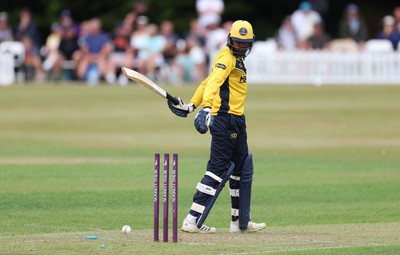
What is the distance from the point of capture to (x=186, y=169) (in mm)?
18703

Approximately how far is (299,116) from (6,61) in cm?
1106

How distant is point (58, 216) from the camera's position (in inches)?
515

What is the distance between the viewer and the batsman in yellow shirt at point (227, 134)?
11.8 metres

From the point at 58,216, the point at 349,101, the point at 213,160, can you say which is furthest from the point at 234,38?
the point at 349,101

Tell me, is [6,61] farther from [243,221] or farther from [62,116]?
[243,221]

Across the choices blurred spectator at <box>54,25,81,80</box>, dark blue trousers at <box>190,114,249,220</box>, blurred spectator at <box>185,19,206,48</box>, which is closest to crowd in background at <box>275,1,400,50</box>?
blurred spectator at <box>185,19,206,48</box>

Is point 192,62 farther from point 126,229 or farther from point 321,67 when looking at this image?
point 126,229

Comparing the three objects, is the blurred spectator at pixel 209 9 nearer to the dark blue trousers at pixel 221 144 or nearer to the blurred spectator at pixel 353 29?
the blurred spectator at pixel 353 29

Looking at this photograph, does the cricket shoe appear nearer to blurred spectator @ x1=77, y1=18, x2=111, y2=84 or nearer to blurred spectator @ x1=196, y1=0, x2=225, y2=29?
blurred spectator @ x1=77, y1=18, x2=111, y2=84

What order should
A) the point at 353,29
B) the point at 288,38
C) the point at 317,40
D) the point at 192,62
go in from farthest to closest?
the point at 192,62, the point at 288,38, the point at 353,29, the point at 317,40

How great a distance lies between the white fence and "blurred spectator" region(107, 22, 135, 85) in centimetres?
379

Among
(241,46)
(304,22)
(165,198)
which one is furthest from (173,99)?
(304,22)

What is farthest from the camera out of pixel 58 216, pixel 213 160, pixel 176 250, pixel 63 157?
pixel 63 157

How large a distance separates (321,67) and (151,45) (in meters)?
5.48
